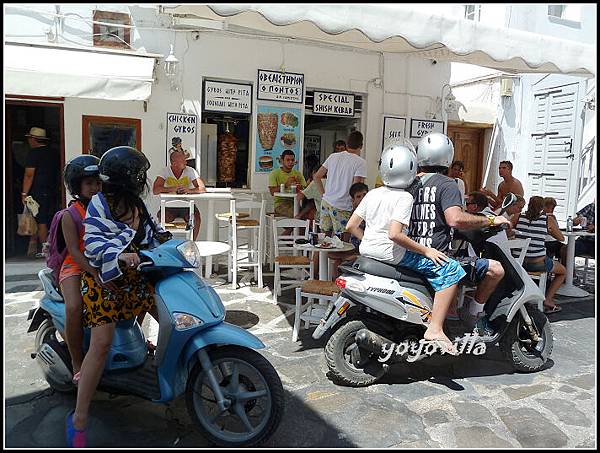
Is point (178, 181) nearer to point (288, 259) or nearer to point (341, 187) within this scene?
point (288, 259)

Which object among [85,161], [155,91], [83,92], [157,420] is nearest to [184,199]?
[83,92]

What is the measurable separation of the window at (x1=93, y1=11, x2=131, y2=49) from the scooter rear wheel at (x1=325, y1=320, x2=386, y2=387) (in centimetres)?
571

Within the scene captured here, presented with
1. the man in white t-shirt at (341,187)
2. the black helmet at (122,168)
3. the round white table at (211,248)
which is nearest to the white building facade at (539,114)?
the man in white t-shirt at (341,187)

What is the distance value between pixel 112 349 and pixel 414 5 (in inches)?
149

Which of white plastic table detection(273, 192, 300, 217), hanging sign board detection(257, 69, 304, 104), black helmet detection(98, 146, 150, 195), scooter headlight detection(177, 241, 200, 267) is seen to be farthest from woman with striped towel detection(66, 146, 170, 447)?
hanging sign board detection(257, 69, 304, 104)

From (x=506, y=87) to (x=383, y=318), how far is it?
8.51m

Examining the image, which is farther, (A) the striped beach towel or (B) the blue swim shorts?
(B) the blue swim shorts

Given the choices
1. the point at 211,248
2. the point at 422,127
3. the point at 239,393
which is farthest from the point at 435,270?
the point at 422,127

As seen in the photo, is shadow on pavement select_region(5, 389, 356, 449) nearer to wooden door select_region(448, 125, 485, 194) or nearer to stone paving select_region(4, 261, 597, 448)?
stone paving select_region(4, 261, 597, 448)

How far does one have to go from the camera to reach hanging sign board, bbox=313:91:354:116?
8.41m

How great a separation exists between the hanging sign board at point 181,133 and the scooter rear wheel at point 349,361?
16.1 ft

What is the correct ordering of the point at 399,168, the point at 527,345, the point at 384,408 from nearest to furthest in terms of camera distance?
the point at 384,408
the point at 399,168
the point at 527,345

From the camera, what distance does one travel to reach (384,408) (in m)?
3.26

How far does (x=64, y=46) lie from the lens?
658 centimetres
